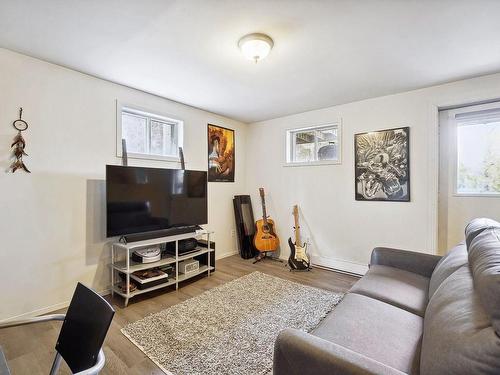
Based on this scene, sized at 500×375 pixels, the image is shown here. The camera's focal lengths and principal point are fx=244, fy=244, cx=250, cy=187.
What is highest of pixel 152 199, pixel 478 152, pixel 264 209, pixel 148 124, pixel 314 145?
pixel 148 124

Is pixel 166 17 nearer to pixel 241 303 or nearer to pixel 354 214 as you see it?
pixel 241 303

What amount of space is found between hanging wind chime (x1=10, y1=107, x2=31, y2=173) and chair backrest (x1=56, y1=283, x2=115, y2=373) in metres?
1.90

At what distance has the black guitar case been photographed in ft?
13.6

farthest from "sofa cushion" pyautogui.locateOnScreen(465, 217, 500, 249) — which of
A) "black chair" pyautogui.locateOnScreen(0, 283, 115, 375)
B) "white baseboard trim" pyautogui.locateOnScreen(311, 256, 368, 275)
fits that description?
"black chair" pyautogui.locateOnScreen(0, 283, 115, 375)

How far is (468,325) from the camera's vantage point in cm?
86

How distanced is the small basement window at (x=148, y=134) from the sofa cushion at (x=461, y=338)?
3137 millimetres

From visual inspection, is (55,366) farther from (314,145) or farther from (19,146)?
(314,145)

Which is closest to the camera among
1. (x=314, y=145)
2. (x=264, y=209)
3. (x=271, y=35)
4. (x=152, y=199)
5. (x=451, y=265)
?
(x=451, y=265)

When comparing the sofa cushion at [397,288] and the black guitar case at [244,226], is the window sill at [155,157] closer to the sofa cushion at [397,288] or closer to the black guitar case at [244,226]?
the black guitar case at [244,226]

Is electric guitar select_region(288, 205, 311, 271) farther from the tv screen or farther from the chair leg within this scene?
the chair leg

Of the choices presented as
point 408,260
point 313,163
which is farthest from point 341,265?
point 313,163

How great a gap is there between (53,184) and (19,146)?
423 millimetres

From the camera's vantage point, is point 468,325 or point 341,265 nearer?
point 468,325

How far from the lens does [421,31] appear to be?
1.86 metres
